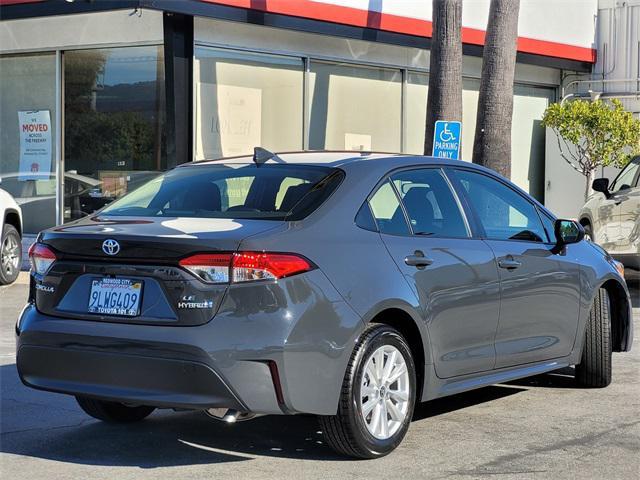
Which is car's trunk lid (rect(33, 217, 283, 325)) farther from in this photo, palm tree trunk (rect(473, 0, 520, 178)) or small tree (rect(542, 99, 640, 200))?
small tree (rect(542, 99, 640, 200))

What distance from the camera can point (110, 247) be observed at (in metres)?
5.57

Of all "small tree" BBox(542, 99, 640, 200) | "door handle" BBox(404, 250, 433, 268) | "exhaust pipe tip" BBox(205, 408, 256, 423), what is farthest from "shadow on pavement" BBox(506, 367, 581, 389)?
"small tree" BBox(542, 99, 640, 200)

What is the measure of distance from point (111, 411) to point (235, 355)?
5.44ft

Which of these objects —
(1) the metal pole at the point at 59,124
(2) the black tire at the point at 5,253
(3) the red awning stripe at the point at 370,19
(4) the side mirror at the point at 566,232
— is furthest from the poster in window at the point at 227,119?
(4) the side mirror at the point at 566,232

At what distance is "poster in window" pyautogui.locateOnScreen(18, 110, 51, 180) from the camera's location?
19.5 metres

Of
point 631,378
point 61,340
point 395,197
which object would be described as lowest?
point 631,378

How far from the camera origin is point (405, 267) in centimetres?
607

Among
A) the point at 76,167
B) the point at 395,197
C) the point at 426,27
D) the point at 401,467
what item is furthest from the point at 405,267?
the point at 426,27

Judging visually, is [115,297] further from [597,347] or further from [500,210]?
[597,347]

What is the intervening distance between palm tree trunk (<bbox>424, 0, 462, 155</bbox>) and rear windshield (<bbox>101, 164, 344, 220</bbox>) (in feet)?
30.8

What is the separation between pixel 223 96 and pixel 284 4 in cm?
174

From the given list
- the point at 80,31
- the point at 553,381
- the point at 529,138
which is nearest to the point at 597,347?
the point at 553,381

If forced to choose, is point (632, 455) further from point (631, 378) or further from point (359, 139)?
point (359, 139)

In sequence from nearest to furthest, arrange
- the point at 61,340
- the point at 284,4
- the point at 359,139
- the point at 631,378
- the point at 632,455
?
the point at 61,340 → the point at 632,455 → the point at 631,378 → the point at 284,4 → the point at 359,139
